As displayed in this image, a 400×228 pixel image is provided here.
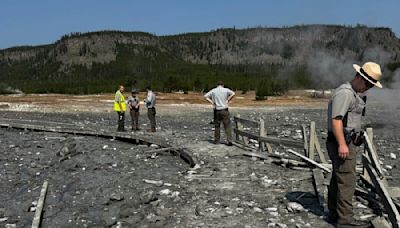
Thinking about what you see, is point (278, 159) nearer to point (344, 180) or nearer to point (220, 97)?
point (220, 97)

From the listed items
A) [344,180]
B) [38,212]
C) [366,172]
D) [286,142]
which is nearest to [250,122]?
[286,142]

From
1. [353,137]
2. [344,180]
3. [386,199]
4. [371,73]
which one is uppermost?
[371,73]

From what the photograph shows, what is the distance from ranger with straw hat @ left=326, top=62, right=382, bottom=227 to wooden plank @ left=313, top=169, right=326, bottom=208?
109 cm

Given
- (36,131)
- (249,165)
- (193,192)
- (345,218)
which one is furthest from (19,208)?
(36,131)

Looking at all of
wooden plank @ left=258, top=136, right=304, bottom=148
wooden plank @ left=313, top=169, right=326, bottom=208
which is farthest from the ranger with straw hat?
wooden plank @ left=258, top=136, right=304, bottom=148

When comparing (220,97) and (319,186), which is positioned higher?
(220,97)

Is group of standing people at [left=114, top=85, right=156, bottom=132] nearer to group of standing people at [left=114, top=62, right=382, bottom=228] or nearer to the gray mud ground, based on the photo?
the gray mud ground

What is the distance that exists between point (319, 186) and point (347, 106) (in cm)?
274

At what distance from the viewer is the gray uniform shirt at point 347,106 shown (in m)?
6.45

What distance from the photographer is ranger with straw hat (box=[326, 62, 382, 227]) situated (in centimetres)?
645

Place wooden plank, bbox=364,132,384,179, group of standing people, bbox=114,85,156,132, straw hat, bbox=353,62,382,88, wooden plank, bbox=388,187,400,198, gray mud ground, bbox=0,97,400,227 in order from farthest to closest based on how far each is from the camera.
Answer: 1. group of standing people, bbox=114,85,156,132
2. wooden plank, bbox=388,187,400,198
3. gray mud ground, bbox=0,97,400,227
4. wooden plank, bbox=364,132,384,179
5. straw hat, bbox=353,62,382,88

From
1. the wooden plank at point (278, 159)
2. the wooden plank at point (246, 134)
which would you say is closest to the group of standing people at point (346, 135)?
the wooden plank at point (278, 159)

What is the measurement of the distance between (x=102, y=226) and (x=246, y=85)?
317 ft

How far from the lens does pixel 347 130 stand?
21.7 ft
